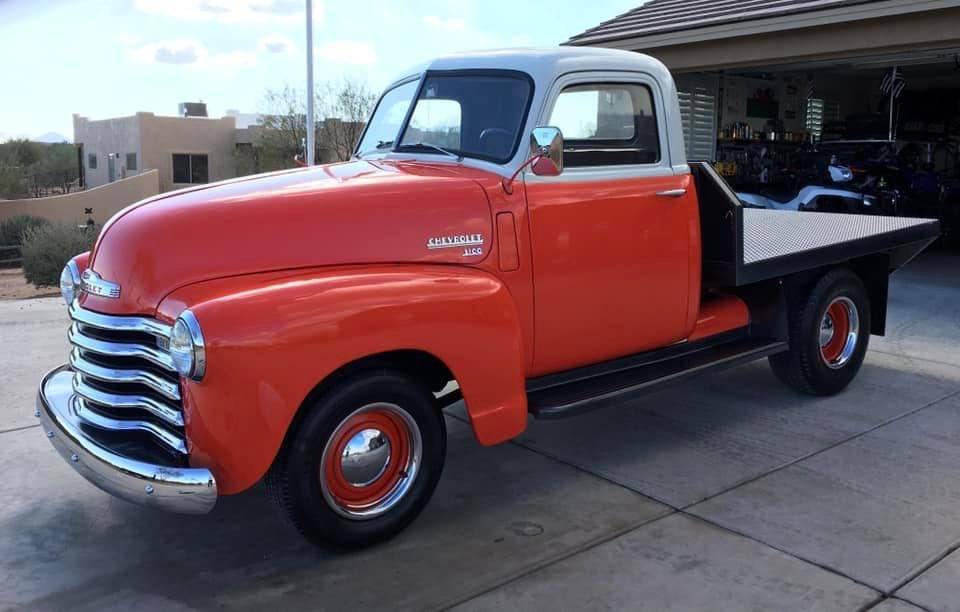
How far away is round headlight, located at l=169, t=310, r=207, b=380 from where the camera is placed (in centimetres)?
315

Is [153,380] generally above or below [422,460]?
above

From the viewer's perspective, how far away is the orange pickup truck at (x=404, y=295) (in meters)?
3.34

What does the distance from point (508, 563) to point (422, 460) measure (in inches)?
22.7

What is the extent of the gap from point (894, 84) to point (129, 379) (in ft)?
46.4

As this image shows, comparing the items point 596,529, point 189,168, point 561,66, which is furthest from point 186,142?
point 596,529

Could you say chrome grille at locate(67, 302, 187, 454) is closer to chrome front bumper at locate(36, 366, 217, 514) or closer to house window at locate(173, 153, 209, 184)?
chrome front bumper at locate(36, 366, 217, 514)

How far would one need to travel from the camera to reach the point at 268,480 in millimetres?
3617

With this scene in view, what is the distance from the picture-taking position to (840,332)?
6309mm

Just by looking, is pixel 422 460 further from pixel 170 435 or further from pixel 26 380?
pixel 26 380

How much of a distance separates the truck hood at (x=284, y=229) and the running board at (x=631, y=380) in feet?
2.69

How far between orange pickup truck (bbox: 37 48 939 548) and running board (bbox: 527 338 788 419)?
0.02 metres

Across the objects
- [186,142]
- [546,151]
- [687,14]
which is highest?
[687,14]

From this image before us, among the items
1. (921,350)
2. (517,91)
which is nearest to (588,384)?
(517,91)

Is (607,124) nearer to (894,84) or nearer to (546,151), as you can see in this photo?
(546,151)
